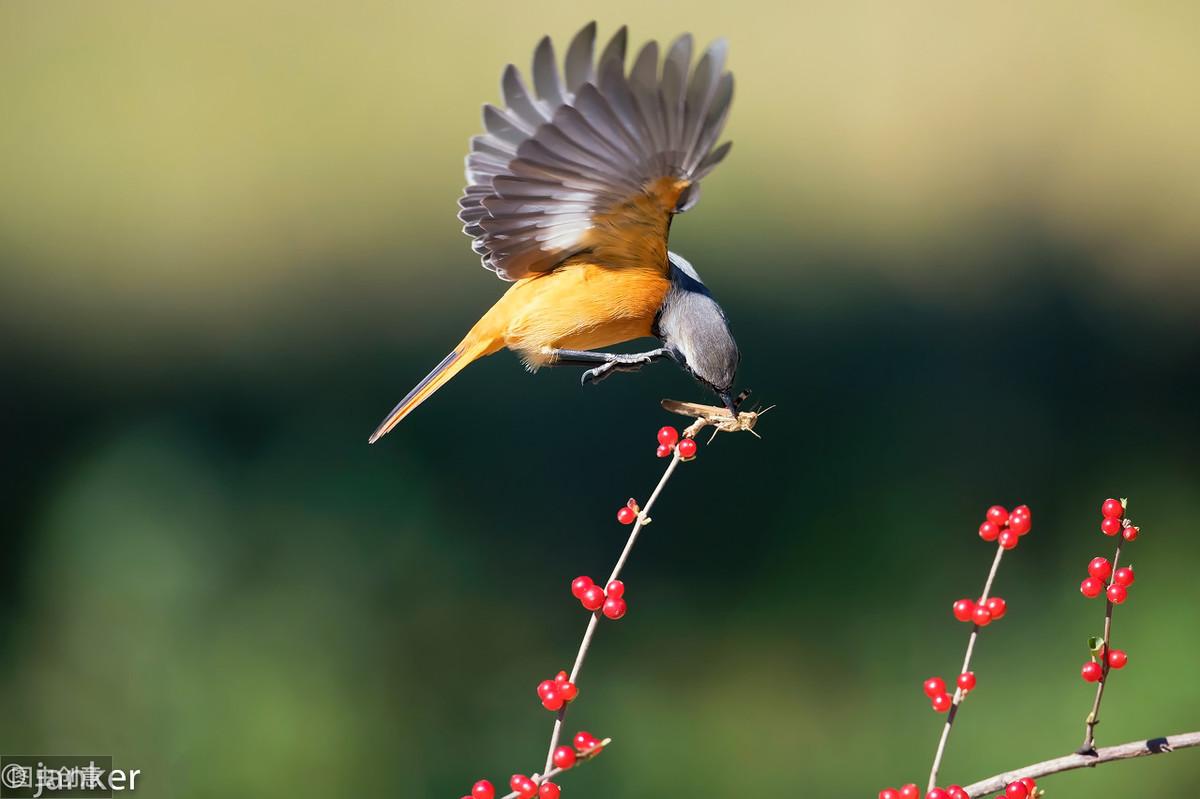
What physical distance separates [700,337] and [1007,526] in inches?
21.4

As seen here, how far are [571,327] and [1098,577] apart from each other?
915 mm

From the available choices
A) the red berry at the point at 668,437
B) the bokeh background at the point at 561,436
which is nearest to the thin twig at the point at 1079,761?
the red berry at the point at 668,437

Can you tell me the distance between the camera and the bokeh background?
3.94 metres

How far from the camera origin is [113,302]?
18.5 feet

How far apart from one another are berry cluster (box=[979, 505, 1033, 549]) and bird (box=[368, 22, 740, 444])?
0.44 meters

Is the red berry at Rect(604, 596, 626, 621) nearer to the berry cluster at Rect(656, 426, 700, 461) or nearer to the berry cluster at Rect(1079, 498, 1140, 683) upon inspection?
the berry cluster at Rect(656, 426, 700, 461)

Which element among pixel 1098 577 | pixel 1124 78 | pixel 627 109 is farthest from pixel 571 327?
pixel 1124 78

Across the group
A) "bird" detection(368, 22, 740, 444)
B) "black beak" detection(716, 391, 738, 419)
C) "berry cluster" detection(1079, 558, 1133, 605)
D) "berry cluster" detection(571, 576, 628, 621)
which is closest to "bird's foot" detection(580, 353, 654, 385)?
"bird" detection(368, 22, 740, 444)

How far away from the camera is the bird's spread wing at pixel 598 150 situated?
6.36 ft

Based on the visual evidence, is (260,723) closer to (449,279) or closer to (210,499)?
(210,499)

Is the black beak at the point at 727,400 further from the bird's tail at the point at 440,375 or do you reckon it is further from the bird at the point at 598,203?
the bird's tail at the point at 440,375

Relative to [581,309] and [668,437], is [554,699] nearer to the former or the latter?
[668,437]

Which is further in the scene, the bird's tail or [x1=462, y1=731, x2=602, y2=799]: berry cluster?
the bird's tail

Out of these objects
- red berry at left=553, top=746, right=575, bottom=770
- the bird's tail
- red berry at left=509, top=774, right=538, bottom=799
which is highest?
the bird's tail
